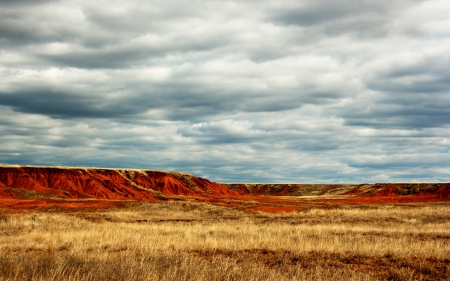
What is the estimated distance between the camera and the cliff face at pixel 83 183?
251 feet

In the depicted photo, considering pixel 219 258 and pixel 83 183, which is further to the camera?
pixel 83 183

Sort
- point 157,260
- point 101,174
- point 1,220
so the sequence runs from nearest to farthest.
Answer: point 157,260 → point 1,220 → point 101,174

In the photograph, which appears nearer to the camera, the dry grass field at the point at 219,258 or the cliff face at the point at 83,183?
the dry grass field at the point at 219,258

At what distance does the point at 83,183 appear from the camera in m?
90.4

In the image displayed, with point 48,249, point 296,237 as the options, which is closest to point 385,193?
point 296,237

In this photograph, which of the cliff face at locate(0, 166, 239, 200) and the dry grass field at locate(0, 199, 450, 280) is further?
the cliff face at locate(0, 166, 239, 200)

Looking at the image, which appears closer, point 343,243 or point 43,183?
point 343,243

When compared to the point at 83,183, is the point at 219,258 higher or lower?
higher

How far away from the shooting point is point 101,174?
101m

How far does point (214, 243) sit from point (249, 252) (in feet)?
6.46

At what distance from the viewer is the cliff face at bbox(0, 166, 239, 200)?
76562 millimetres

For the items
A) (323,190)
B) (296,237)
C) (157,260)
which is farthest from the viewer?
(323,190)

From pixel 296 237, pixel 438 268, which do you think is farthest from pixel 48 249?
pixel 438 268

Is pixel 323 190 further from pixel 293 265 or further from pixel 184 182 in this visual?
pixel 293 265
